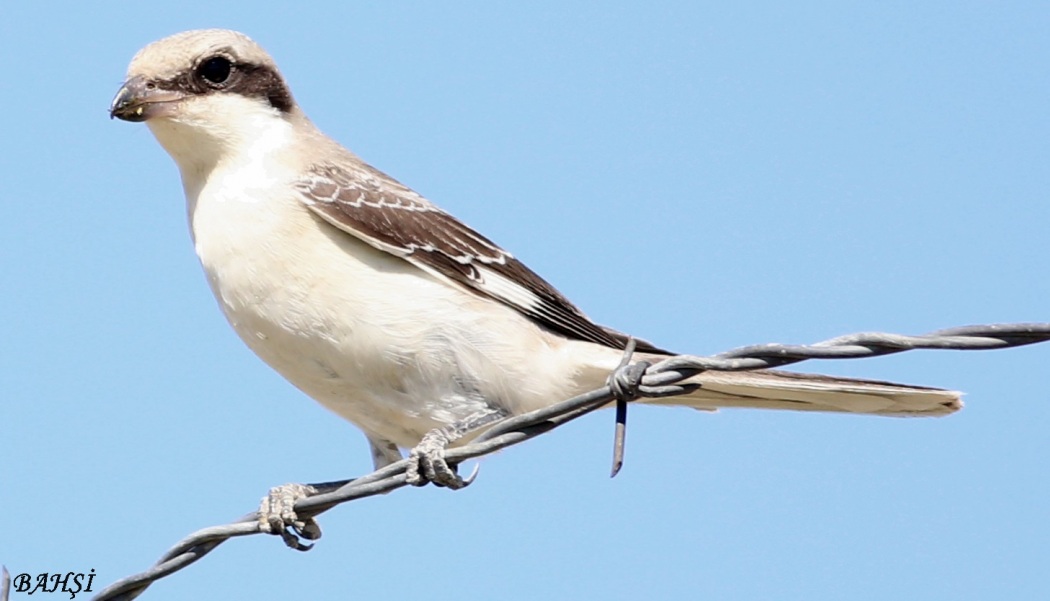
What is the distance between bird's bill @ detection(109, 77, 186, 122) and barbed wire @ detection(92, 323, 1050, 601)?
201cm

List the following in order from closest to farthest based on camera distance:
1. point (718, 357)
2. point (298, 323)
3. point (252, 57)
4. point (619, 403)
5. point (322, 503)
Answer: point (718, 357), point (619, 403), point (322, 503), point (298, 323), point (252, 57)

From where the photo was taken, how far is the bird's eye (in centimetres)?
589

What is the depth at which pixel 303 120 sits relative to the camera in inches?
254

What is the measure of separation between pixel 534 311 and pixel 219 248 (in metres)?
1.38

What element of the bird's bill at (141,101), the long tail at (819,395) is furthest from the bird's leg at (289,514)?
the bird's bill at (141,101)

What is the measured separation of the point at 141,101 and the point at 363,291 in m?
1.38

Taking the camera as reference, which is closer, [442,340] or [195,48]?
[442,340]

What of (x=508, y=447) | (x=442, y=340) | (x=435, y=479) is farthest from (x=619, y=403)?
(x=442, y=340)

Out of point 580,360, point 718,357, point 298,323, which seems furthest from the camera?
point 580,360

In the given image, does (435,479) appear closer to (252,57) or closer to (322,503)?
(322,503)

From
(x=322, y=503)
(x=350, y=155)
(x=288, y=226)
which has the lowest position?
(x=322, y=503)

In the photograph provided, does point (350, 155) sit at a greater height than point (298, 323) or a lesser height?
greater

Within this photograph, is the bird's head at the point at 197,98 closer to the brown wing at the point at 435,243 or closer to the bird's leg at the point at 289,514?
the brown wing at the point at 435,243

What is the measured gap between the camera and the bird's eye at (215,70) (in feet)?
19.3
